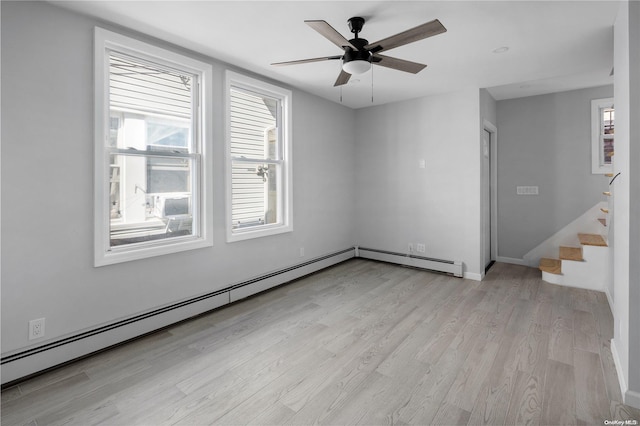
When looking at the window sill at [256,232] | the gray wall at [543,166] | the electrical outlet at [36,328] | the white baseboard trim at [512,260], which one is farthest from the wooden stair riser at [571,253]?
the electrical outlet at [36,328]

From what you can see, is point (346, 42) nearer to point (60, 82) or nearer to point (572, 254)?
point (60, 82)

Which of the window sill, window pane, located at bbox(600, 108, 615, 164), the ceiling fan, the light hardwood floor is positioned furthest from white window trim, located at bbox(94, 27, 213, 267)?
window pane, located at bbox(600, 108, 615, 164)

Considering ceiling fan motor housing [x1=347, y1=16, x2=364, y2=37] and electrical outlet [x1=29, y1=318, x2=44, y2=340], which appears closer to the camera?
electrical outlet [x1=29, y1=318, x2=44, y2=340]

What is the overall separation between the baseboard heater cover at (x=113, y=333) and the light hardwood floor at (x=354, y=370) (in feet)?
0.27

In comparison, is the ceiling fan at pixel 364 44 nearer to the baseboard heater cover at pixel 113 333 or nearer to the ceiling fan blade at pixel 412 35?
the ceiling fan blade at pixel 412 35

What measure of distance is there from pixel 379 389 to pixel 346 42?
2390 mm

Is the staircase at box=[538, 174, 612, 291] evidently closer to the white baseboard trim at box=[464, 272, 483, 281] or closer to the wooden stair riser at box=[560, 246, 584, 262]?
the wooden stair riser at box=[560, 246, 584, 262]

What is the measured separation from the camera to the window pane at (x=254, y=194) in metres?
3.75

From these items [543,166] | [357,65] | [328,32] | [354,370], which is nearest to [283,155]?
[357,65]

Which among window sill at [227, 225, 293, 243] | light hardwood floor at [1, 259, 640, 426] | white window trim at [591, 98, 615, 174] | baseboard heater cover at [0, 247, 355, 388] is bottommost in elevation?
light hardwood floor at [1, 259, 640, 426]

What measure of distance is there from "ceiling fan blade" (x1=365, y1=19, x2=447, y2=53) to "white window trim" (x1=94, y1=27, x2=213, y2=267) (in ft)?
5.81

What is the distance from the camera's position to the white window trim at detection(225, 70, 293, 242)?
3.49 m

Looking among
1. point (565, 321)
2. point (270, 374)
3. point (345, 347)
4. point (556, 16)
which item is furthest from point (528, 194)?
point (270, 374)

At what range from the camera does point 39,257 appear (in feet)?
7.45
